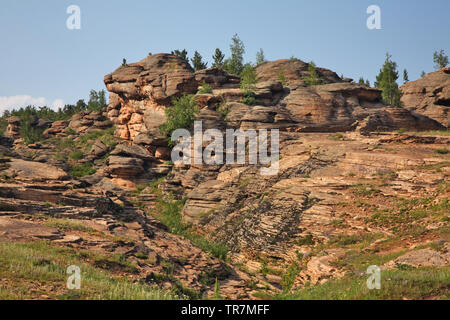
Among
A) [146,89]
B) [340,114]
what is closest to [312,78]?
[340,114]

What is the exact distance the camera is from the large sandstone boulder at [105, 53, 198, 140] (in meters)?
51.9

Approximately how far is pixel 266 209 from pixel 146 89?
122 feet

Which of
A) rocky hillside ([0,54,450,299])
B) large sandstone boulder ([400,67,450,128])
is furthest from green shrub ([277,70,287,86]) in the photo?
large sandstone boulder ([400,67,450,128])

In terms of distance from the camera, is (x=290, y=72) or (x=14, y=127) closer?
(x=290, y=72)

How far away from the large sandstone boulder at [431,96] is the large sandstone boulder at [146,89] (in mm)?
41245

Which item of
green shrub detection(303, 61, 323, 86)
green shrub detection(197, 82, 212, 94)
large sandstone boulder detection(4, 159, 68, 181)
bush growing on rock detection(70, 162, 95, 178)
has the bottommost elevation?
bush growing on rock detection(70, 162, 95, 178)

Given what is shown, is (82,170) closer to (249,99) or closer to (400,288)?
(249,99)

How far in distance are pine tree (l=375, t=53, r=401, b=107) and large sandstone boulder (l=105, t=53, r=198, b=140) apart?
3998 centimetres

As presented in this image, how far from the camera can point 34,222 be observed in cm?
1809

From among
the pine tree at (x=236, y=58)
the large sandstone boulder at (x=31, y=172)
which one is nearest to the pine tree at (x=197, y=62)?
the pine tree at (x=236, y=58)

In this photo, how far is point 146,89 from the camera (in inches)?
2140
